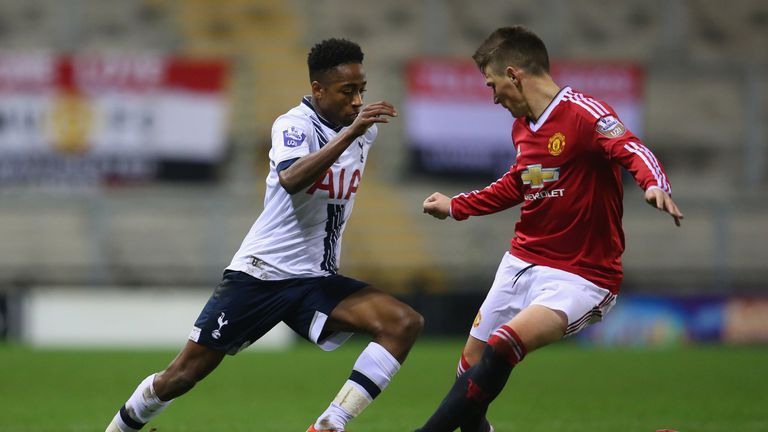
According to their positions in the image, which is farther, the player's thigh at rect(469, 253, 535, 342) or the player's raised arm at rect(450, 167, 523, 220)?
the player's raised arm at rect(450, 167, 523, 220)

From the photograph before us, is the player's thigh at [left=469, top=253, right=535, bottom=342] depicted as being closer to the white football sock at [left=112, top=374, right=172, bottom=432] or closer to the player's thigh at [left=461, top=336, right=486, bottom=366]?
the player's thigh at [left=461, top=336, right=486, bottom=366]

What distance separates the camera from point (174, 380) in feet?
20.2

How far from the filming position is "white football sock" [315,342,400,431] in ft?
20.0

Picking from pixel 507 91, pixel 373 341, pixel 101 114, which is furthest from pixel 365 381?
pixel 101 114

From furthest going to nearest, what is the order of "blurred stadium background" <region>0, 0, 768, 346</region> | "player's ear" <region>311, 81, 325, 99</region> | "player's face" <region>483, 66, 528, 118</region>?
"blurred stadium background" <region>0, 0, 768, 346</region>
"player's ear" <region>311, 81, 325, 99</region>
"player's face" <region>483, 66, 528, 118</region>

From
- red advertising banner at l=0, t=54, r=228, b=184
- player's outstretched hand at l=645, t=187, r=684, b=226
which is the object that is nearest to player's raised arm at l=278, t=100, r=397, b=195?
player's outstretched hand at l=645, t=187, r=684, b=226

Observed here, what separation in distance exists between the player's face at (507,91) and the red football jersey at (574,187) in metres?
0.09

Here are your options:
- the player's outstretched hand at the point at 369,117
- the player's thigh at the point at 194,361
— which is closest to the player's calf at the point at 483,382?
the player's outstretched hand at the point at 369,117

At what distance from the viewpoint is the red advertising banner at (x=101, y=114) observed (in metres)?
19.7

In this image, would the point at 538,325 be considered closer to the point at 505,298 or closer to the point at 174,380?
the point at 505,298

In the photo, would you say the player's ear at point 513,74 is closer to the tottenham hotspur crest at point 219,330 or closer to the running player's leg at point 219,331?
the running player's leg at point 219,331

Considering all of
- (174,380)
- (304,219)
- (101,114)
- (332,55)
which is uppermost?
(332,55)

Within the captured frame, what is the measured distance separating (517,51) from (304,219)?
1.43 meters

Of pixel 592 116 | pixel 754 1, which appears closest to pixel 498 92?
pixel 592 116
